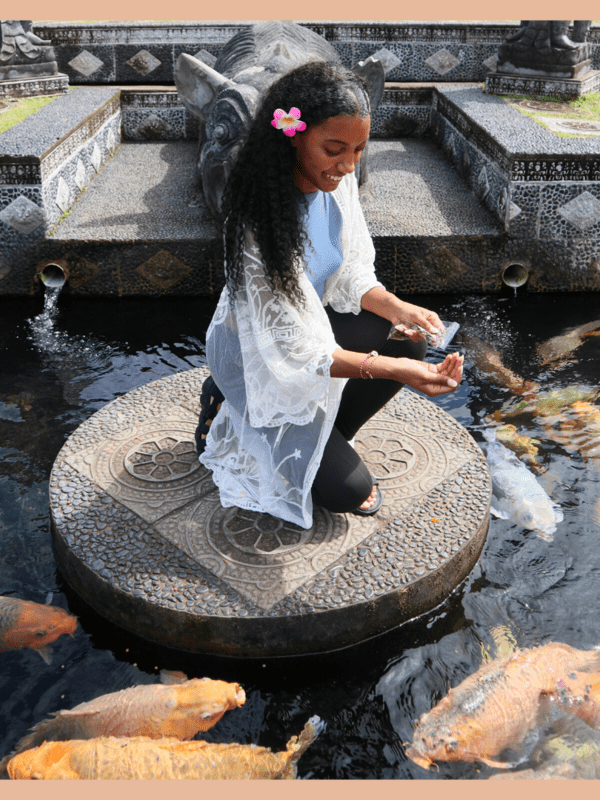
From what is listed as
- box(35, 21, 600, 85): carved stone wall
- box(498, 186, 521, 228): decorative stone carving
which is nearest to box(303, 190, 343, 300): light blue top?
box(498, 186, 521, 228): decorative stone carving

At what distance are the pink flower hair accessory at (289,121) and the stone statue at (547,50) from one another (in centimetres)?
676

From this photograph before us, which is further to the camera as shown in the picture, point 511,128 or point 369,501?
point 511,128

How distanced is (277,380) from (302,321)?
0.78 ft

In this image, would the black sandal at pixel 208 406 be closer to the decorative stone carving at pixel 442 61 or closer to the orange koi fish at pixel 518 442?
the orange koi fish at pixel 518 442

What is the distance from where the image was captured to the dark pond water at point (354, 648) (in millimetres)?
2688

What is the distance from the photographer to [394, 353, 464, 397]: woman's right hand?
8.53 feet

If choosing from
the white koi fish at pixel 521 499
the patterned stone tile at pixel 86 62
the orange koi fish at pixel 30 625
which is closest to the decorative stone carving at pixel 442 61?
the patterned stone tile at pixel 86 62

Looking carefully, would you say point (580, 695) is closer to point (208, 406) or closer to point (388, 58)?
point (208, 406)

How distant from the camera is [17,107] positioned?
7.71 meters

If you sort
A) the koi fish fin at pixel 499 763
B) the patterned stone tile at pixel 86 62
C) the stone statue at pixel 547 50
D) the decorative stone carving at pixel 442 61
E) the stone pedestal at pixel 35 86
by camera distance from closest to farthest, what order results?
1. the koi fish fin at pixel 499 763
2. the stone statue at pixel 547 50
3. the stone pedestal at pixel 35 86
4. the patterned stone tile at pixel 86 62
5. the decorative stone carving at pixel 442 61

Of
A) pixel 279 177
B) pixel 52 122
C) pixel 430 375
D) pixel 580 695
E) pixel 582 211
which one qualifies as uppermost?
pixel 279 177

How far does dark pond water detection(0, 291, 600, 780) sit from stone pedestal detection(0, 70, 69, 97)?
15.0 feet

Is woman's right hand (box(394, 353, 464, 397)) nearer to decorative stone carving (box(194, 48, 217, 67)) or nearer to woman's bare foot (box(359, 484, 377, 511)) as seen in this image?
woman's bare foot (box(359, 484, 377, 511))

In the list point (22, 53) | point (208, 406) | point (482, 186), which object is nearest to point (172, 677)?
point (208, 406)
